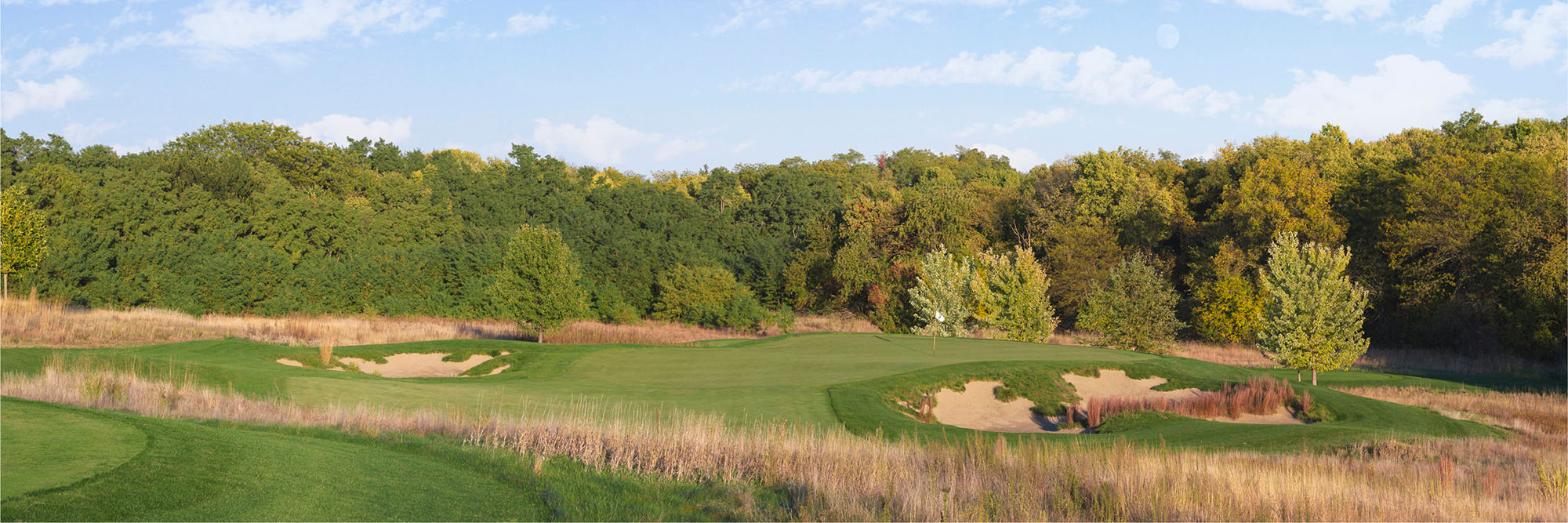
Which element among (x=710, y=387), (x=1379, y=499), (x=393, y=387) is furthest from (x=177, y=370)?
(x=1379, y=499)

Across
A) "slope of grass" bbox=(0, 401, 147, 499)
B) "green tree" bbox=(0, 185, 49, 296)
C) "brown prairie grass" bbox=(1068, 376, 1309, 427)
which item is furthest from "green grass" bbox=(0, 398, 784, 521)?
"green tree" bbox=(0, 185, 49, 296)

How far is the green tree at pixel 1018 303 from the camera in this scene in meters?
37.1

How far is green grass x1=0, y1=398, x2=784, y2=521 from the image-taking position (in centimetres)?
623

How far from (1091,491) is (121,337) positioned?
29.0m

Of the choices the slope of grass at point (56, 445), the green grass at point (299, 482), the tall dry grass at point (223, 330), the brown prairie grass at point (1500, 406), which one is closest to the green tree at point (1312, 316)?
the brown prairie grass at point (1500, 406)

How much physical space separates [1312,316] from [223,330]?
36.6 meters

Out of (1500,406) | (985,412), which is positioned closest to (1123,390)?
(985,412)

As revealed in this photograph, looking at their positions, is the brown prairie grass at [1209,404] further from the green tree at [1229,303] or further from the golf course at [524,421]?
the green tree at [1229,303]

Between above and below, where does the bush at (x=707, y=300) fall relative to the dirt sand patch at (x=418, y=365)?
above

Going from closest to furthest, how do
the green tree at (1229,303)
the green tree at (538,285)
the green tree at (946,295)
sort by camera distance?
the green tree at (538,285), the green tree at (946,295), the green tree at (1229,303)

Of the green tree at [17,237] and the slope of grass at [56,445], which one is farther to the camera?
the green tree at [17,237]

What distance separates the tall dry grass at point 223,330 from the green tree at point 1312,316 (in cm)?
2271

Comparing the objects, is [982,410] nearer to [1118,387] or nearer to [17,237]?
[1118,387]

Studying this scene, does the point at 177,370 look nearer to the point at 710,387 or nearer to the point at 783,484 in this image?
the point at 710,387
